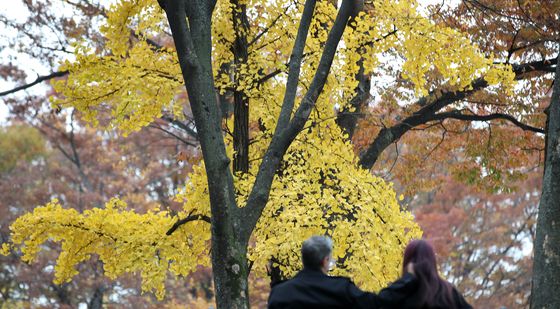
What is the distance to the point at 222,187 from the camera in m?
6.61

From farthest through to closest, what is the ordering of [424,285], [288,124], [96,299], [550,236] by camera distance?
1. [96,299]
2. [288,124]
3. [550,236]
4. [424,285]

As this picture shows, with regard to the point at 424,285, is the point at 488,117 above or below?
above

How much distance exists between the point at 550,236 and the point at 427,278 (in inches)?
93.9

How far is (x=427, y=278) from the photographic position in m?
3.90

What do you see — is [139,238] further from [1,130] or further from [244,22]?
[1,130]

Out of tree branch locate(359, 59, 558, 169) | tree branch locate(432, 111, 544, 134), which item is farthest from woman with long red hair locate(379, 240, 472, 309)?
tree branch locate(432, 111, 544, 134)

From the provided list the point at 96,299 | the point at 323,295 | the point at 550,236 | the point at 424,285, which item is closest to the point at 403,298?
the point at 424,285

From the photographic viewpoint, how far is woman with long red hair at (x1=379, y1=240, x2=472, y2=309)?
3.90 meters

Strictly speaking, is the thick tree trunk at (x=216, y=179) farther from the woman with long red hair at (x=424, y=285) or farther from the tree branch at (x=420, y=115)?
the tree branch at (x=420, y=115)

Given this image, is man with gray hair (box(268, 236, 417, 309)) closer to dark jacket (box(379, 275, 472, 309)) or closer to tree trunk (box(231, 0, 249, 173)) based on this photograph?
dark jacket (box(379, 275, 472, 309))

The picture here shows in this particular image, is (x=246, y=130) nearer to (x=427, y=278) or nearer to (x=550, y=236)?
(x=550, y=236)

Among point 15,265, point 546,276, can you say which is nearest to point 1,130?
point 15,265

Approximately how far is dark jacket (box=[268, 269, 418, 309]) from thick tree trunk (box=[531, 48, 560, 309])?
2383 millimetres

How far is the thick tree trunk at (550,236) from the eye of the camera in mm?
5758
